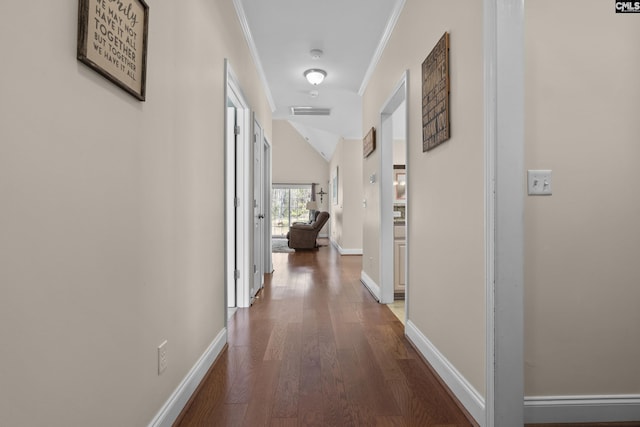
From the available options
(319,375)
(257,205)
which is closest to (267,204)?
(257,205)

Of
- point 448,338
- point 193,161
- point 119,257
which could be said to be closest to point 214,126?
point 193,161

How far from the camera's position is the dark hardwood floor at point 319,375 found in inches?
65.4

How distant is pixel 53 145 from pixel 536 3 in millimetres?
1899

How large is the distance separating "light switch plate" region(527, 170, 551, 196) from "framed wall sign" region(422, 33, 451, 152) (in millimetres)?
531

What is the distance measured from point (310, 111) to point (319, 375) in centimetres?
492

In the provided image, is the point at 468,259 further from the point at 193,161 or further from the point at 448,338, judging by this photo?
the point at 193,161

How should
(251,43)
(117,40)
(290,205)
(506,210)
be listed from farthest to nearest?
(290,205), (251,43), (506,210), (117,40)

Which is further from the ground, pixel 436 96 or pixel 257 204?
pixel 436 96

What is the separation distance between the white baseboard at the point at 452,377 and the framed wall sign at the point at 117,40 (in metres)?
1.91

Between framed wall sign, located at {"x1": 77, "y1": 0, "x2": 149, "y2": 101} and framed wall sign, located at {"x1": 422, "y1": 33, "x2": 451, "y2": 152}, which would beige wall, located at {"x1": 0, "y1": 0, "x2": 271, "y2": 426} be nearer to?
framed wall sign, located at {"x1": 77, "y1": 0, "x2": 149, "y2": 101}

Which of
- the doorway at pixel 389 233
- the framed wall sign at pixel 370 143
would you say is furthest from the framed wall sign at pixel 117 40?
the framed wall sign at pixel 370 143

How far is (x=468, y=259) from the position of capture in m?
1.74

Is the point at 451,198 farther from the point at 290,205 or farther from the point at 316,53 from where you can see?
the point at 290,205

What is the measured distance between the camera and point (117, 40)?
1.13 meters
